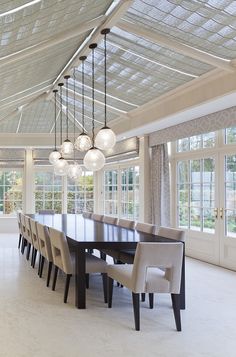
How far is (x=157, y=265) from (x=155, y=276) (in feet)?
0.69

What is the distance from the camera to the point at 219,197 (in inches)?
252

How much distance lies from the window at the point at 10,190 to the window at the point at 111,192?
8.32 feet

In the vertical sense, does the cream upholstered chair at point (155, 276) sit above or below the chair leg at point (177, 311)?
above

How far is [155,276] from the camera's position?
3639mm

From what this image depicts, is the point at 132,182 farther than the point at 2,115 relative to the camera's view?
Yes

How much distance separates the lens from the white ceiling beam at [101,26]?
4098 mm

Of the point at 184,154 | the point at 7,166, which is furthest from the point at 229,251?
the point at 7,166

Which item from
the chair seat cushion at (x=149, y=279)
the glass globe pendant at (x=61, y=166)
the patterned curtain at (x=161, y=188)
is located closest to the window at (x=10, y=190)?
the glass globe pendant at (x=61, y=166)

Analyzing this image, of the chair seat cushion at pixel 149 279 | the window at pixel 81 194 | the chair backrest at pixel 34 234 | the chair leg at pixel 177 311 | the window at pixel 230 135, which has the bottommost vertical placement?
the chair leg at pixel 177 311

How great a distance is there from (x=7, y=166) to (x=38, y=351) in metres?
8.79

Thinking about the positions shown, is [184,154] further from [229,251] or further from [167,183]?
[229,251]

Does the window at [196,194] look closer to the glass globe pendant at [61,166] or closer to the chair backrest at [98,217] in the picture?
the chair backrest at [98,217]

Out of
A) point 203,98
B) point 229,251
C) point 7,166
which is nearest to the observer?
point 203,98

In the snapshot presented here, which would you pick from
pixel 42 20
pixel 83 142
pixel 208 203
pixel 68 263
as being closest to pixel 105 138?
pixel 83 142
